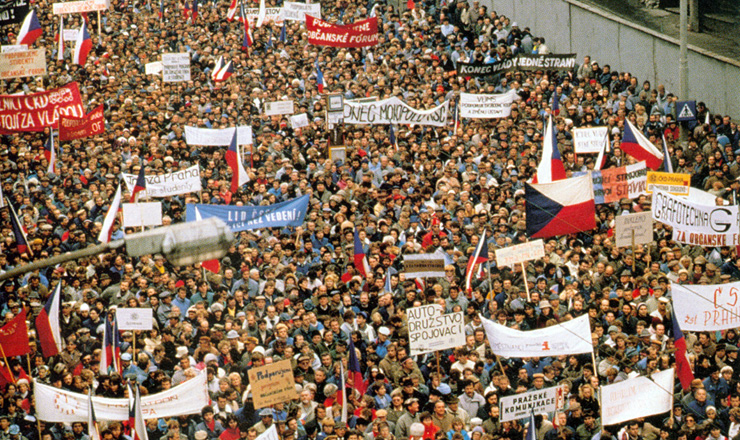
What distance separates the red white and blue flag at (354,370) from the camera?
43.6ft

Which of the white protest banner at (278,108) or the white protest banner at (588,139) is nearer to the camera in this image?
the white protest banner at (588,139)

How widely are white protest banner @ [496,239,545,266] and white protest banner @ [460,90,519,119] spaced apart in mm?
6820

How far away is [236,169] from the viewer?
19.7 metres

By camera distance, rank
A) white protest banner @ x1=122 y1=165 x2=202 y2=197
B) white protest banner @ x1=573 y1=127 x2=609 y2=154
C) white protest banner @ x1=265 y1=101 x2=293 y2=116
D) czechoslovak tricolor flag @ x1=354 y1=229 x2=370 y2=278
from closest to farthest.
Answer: czechoslovak tricolor flag @ x1=354 y1=229 x2=370 y2=278
white protest banner @ x1=122 y1=165 x2=202 y2=197
white protest banner @ x1=573 y1=127 x2=609 y2=154
white protest banner @ x1=265 y1=101 x2=293 y2=116

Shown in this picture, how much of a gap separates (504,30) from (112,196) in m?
11.5

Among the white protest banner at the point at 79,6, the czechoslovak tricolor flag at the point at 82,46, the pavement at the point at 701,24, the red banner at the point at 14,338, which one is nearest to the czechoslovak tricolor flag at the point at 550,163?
the pavement at the point at 701,24

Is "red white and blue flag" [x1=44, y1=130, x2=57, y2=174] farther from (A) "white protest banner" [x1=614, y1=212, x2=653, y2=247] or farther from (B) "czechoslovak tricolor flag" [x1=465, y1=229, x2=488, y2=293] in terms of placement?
(A) "white protest banner" [x1=614, y1=212, x2=653, y2=247]

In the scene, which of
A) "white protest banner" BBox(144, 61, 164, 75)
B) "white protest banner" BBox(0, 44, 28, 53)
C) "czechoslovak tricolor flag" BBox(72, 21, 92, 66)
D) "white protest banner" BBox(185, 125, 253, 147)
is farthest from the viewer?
"czechoslovak tricolor flag" BBox(72, 21, 92, 66)

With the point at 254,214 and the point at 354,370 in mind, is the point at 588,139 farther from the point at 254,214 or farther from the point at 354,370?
the point at 354,370

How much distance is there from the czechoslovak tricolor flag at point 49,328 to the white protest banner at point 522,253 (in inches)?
219

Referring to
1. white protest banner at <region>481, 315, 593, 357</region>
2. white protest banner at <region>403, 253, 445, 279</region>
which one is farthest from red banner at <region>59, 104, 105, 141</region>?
white protest banner at <region>481, 315, 593, 357</region>

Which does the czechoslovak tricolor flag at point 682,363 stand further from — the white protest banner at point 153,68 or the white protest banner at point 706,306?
the white protest banner at point 153,68

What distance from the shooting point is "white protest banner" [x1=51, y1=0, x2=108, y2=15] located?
29520mm

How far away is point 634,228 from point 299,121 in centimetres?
832
